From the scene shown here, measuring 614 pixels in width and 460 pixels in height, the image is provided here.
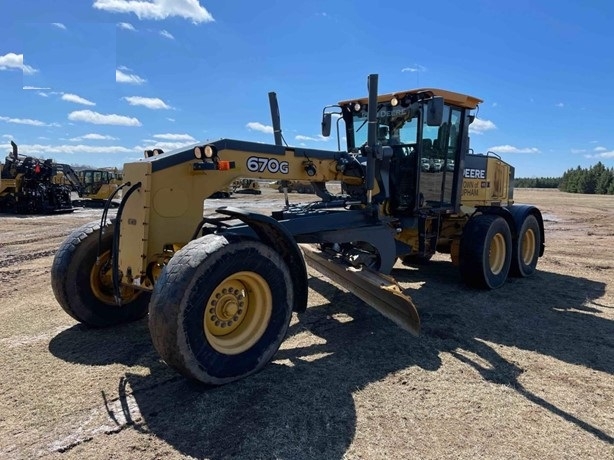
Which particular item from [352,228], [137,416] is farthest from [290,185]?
[137,416]

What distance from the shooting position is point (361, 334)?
191 inches

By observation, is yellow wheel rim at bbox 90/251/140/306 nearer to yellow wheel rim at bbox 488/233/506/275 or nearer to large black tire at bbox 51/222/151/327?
large black tire at bbox 51/222/151/327

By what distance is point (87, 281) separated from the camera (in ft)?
14.9

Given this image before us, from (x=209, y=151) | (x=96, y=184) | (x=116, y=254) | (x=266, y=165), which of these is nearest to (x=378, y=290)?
(x=266, y=165)

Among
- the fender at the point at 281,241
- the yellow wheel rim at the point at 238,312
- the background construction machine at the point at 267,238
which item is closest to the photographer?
the background construction machine at the point at 267,238

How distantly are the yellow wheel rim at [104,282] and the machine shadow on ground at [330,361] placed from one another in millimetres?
351

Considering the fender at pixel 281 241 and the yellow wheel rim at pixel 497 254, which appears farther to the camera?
the yellow wheel rim at pixel 497 254

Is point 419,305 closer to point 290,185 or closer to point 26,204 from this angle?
point 290,185

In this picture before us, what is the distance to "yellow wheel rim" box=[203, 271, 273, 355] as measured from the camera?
141 inches

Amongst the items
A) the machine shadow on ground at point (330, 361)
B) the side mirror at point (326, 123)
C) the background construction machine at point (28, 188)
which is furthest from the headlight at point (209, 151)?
the background construction machine at point (28, 188)

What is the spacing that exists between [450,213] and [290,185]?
265 centimetres

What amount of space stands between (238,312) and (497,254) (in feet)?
16.4

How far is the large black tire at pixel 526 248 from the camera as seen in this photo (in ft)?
25.0

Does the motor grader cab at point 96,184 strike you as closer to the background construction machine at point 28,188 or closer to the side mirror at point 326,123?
the background construction machine at point 28,188
